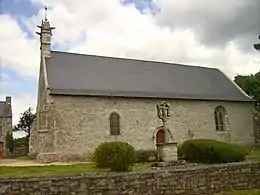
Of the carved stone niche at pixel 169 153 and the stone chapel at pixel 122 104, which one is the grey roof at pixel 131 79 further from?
the carved stone niche at pixel 169 153

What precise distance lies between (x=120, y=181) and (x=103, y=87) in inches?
613

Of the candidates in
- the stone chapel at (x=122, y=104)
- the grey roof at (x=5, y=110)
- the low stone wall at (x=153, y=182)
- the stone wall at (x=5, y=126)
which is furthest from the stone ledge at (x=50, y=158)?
the grey roof at (x=5, y=110)

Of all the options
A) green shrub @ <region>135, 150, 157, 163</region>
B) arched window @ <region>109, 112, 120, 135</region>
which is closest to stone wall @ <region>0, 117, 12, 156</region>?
arched window @ <region>109, 112, 120, 135</region>

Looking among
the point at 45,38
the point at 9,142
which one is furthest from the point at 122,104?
the point at 9,142

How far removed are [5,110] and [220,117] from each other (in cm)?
2701

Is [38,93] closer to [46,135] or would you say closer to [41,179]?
[46,135]

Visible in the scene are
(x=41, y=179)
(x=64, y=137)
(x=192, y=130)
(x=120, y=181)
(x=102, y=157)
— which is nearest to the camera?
(x=41, y=179)

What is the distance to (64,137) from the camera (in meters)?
20.8

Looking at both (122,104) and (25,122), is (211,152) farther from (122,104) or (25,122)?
(25,122)

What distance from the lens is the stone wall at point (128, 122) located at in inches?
822

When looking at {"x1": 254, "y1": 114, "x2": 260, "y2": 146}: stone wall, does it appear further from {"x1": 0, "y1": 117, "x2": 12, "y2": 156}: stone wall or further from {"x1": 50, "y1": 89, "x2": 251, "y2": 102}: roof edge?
{"x1": 0, "y1": 117, "x2": 12, "y2": 156}: stone wall

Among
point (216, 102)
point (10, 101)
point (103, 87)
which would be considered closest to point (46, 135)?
point (103, 87)

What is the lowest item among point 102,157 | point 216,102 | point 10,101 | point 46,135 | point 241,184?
point 241,184

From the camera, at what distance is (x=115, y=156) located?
1194 centimetres
